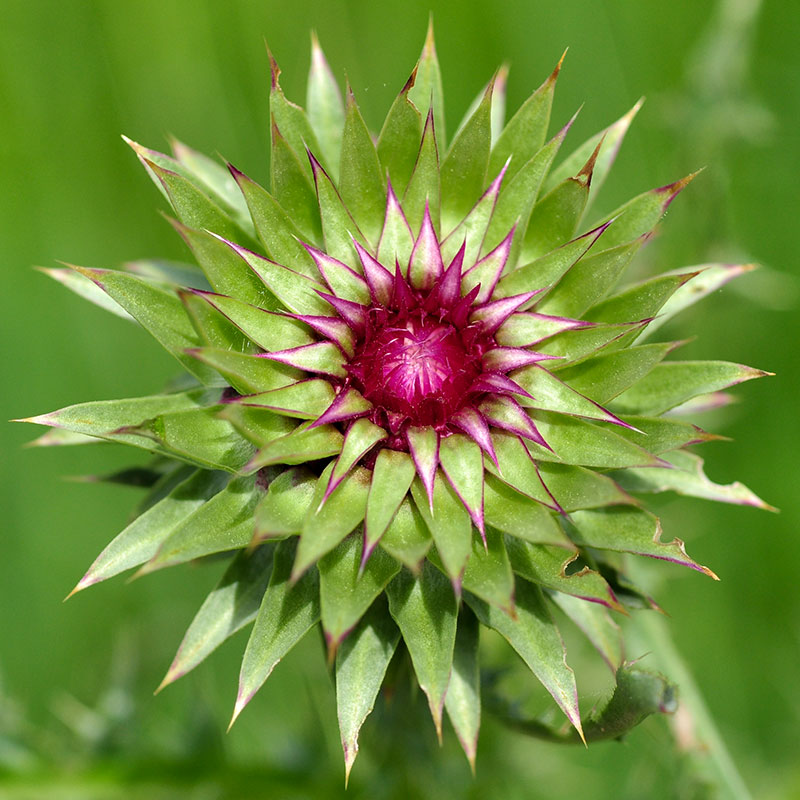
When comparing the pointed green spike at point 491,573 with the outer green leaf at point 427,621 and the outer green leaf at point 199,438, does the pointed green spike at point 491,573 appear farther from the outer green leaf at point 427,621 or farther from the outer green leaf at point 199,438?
the outer green leaf at point 199,438

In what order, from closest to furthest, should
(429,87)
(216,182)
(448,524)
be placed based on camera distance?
(448,524) → (429,87) → (216,182)

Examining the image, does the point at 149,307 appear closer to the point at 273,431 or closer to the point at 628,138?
the point at 273,431

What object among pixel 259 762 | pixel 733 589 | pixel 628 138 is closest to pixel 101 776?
pixel 259 762

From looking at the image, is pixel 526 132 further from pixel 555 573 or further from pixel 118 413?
pixel 118 413

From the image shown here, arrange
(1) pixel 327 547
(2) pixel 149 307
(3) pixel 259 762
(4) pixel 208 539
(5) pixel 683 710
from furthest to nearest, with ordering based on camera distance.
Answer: (3) pixel 259 762 → (5) pixel 683 710 → (2) pixel 149 307 → (4) pixel 208 539 → (1) pixel 327 547

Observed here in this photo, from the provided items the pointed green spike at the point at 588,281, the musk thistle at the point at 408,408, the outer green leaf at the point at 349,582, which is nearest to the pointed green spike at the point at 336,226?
the musk thistle at the point at 408,408

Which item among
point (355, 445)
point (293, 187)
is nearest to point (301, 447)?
point (355, 445)
